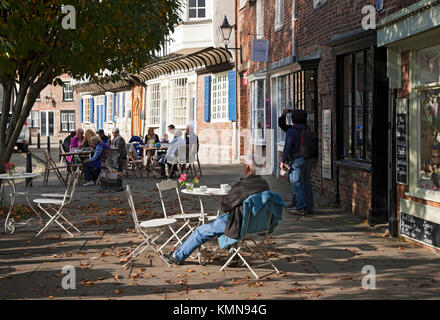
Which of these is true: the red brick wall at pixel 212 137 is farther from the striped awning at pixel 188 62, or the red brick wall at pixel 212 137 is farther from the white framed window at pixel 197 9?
the white framed window at pixel 197 9

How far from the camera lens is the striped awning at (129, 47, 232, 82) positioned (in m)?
24.5

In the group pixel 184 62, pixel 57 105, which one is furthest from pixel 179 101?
pixel 57 105

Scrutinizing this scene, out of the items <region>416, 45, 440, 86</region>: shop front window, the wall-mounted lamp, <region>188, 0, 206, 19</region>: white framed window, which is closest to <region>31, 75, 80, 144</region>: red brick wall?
<region>188, 0, 206, 19</region>: white framed window

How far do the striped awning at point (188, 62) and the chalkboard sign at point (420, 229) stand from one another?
15011 mm

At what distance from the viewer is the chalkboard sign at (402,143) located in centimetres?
890

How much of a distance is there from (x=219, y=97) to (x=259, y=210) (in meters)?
18.7

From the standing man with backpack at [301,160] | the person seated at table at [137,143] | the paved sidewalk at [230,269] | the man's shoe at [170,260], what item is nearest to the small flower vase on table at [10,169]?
the paved sidewalk at [230,269]

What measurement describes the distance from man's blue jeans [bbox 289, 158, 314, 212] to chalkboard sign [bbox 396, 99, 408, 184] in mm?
2407

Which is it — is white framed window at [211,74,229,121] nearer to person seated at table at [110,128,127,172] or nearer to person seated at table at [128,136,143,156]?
person seated at table at [128,136,143,156]

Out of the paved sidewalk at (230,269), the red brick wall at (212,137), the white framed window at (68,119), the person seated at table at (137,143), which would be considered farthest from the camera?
the white framed window at (68,119)

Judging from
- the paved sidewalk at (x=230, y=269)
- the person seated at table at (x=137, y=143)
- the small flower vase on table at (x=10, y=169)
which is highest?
the person seated at table at (x=137, y=143)

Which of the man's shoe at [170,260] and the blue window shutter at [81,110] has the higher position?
the blue window shutter at [81,110]

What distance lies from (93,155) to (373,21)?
9861 millimetres
